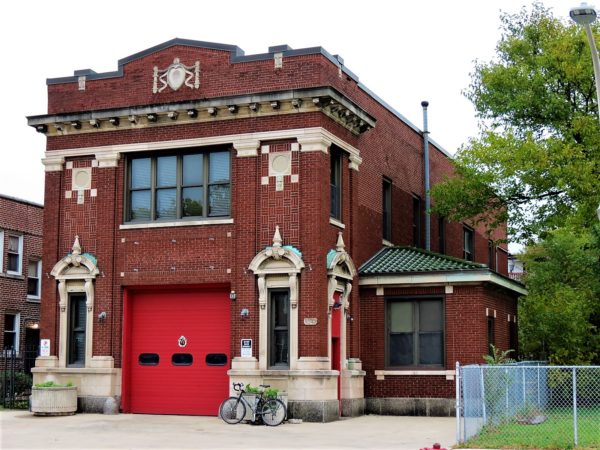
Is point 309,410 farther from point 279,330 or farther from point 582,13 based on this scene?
point 582,13

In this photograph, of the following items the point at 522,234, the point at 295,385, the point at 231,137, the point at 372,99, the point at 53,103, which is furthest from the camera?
the point at 522,234

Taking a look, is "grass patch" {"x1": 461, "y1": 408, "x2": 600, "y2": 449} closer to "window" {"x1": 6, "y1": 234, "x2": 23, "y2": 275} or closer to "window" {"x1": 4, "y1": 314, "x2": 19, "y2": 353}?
"window" {"x1": 4, "y1": 314, "x2": 19, "y2": 353}

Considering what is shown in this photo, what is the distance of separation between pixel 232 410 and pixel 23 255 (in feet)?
62.7

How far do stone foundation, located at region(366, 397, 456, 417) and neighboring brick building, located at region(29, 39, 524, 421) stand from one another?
7cm

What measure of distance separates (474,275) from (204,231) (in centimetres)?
792

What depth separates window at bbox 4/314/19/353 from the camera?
38.3 meters

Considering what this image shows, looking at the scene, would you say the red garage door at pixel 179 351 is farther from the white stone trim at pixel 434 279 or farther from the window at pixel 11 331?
the window at pixel 11 331

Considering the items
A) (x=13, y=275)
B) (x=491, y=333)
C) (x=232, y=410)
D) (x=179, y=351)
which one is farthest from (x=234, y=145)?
(x=13, y=275)

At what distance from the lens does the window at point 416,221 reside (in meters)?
35.6

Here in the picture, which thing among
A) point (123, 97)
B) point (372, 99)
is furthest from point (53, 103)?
point (372, 99)

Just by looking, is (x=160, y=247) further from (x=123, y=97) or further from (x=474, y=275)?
(x=474, y=275)

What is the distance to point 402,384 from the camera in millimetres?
27266

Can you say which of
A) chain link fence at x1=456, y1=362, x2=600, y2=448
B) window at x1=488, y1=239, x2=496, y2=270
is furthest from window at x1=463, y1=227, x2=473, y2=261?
chain link fence at x1=456, y1=362, x2=600, y2=448

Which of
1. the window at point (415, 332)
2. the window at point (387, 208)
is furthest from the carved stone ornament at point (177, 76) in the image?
the window at point (415, 332)
